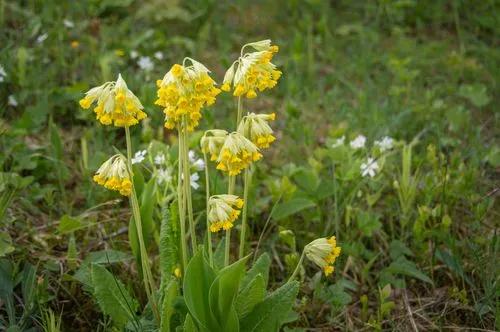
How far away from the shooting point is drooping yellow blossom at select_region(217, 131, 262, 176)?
1.78m

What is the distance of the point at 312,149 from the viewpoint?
3.63 meters

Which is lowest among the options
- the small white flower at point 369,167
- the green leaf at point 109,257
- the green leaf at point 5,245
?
the green leaf at point 109,257

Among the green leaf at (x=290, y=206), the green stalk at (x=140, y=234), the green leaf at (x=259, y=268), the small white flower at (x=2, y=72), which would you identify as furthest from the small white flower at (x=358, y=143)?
the small white flower at (x=2, y=72)

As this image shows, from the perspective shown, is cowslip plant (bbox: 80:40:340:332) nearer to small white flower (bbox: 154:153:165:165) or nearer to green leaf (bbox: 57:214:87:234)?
green leaf (bbox: 57:214:87:234)

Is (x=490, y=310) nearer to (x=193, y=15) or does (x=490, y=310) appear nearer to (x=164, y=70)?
(x=164, y=70)

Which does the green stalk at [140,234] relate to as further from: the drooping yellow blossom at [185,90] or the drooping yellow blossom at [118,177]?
the drooping yellow blossom at [185,90]

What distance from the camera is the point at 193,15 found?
5031mm

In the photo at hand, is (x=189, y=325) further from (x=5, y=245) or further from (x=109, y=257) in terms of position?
(x=5, y=245)

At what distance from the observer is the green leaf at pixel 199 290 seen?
5.76ft

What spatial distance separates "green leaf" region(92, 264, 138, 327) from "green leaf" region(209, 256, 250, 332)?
1.16 feet

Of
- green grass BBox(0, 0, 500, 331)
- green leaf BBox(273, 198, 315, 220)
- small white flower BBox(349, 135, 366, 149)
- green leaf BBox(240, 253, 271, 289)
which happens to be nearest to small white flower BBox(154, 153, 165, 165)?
green grass BBox(0, 0, 500, 331)

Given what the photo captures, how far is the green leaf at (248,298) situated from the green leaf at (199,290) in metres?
0.11

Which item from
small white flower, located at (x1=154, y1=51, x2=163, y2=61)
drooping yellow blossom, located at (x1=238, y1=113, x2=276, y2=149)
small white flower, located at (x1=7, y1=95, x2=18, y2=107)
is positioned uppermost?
drooping yellow blossom, located at (x1=238, y1=113, x2=276, y2=149)

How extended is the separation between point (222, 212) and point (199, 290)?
0.25m
